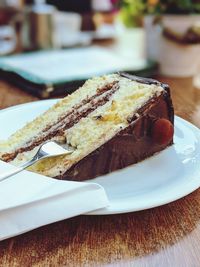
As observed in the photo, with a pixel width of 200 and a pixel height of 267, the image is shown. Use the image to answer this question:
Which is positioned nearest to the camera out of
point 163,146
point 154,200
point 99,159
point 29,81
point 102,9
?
point 154,200

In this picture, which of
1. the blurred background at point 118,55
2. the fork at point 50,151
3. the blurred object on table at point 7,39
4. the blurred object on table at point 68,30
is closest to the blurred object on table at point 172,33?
the blurred background at point 118,55

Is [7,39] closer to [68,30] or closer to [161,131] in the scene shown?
[68,30]

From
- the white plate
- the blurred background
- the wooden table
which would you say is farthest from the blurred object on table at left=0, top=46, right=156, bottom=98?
the wooden table

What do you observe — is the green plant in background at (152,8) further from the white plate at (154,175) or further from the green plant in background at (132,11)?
the white plate at (154,175)

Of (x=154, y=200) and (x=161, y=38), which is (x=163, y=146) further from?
(x=161, y=38)

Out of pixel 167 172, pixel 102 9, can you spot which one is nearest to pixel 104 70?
pixel 167 172
